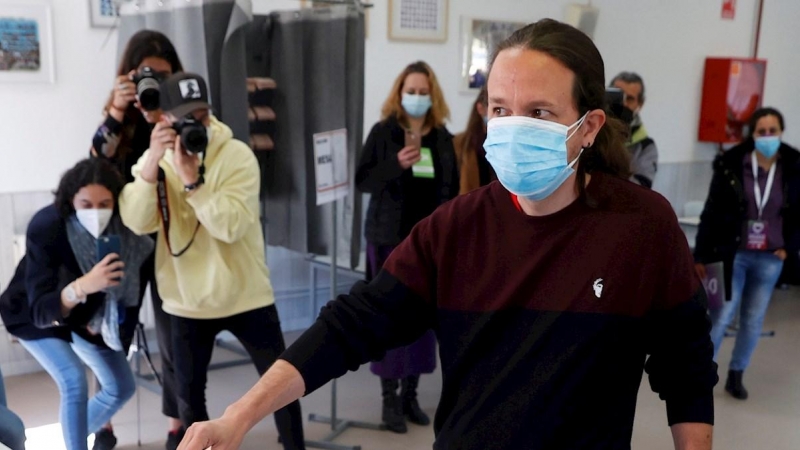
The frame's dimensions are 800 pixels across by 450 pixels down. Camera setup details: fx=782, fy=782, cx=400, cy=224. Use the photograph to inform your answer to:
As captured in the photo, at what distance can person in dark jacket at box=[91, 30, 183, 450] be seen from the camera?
2.74 m

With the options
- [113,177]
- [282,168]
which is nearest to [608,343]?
[113,177]

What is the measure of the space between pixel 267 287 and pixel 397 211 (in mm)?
907

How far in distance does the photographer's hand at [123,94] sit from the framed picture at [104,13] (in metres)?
1.43

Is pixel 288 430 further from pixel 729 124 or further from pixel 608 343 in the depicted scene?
pixel 729 124

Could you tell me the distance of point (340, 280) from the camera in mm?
5156

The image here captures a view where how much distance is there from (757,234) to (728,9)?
147 inches

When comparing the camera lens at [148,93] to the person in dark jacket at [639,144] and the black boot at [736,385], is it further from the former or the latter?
the black boot at [736,385]

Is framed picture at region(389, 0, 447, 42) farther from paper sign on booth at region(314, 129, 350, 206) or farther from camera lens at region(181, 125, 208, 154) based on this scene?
camera lens at region(181, 125, 208, 154)

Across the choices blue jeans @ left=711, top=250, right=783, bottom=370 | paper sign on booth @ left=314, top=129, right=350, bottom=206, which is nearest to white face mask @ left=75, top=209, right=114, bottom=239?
paper sign on booth @ left=314, top=129, right=350, bottom=206

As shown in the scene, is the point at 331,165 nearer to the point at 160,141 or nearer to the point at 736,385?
the point at 160,141

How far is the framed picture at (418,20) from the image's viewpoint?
4965mm

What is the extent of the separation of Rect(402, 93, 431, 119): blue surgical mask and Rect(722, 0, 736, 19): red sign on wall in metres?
4.59

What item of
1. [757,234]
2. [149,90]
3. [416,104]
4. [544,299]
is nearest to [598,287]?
[544,299]

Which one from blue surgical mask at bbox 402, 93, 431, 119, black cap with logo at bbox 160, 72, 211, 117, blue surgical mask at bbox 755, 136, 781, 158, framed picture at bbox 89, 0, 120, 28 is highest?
framed picture at bbox 89, 0, 120, 28
